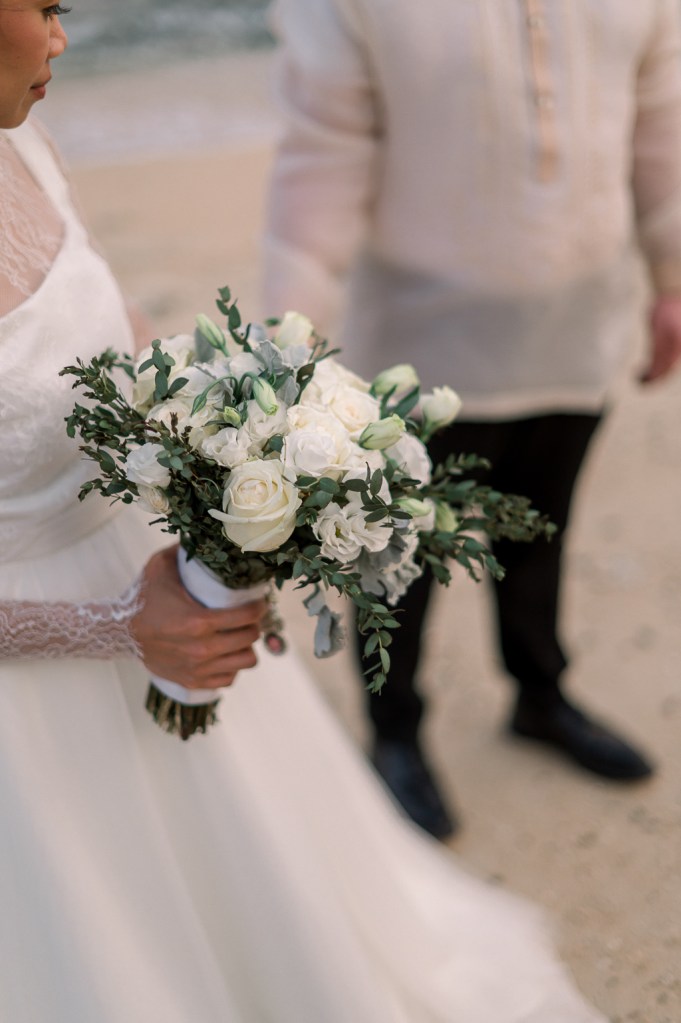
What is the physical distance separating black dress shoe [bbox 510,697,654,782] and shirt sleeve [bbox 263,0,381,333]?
45.8 inches

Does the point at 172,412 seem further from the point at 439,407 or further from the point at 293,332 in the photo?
the point at 439,407

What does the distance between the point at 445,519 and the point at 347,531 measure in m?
0.31

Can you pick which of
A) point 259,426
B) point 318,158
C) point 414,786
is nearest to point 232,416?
point 259,426

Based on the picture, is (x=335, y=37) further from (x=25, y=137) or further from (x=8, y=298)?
(x=8, y=298)

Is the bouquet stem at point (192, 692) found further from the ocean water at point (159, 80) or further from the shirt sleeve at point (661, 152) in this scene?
the ocean water at point (159, 80)

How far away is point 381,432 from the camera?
4.36 ft

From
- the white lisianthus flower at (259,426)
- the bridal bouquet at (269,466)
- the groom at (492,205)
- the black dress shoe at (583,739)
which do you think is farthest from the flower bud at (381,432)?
the black dress shoe at (583,739)

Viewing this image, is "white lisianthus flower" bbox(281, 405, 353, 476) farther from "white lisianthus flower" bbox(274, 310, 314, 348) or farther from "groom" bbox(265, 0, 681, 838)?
"groom" bbox(265, 0, 681, 838)

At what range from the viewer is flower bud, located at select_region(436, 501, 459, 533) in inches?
60.8

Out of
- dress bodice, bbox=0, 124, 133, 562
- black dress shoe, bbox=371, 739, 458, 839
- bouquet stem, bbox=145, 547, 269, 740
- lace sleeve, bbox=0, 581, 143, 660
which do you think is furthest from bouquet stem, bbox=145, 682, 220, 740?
black dress shoe, bbox=371, 739, 458, 839

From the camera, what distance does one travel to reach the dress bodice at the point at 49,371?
140cm

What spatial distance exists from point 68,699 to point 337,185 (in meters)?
1.13

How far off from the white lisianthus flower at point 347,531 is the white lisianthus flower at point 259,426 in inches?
4.2

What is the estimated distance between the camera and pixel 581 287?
2.23 m
